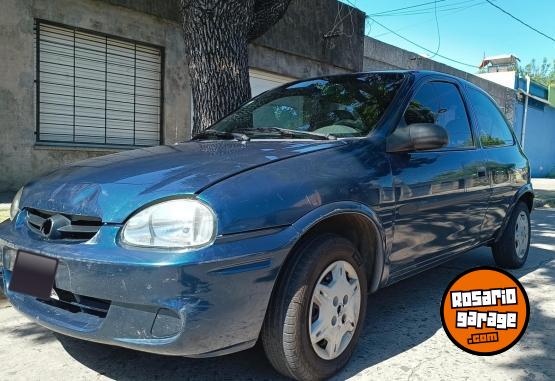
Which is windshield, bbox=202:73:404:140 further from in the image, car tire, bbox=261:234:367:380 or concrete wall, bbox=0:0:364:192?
concrete wall, bbox=0:0:364:192

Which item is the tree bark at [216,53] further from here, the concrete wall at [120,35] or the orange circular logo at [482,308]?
the concrete wall at [120,35]

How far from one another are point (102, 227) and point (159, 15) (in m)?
7.15

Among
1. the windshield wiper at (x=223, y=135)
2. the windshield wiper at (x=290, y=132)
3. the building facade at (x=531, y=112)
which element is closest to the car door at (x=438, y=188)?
the windshield wiper at (x=290, y=132)

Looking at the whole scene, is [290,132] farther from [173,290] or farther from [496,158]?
[496,158]

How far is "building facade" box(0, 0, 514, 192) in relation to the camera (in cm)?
699

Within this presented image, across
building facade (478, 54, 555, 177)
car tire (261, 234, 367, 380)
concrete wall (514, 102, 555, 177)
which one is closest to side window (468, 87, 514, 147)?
car tire (261, 234, 367, 380)

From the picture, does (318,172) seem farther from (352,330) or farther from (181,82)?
(181,82)

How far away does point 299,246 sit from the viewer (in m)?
2.41

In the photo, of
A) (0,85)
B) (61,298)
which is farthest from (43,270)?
(0,85)

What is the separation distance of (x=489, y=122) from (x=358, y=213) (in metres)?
2.40

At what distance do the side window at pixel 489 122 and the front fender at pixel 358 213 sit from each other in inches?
70.8

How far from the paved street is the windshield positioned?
1.31 metres

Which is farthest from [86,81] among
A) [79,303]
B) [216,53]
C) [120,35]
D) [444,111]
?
[79,303]

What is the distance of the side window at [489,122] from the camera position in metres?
4.24
